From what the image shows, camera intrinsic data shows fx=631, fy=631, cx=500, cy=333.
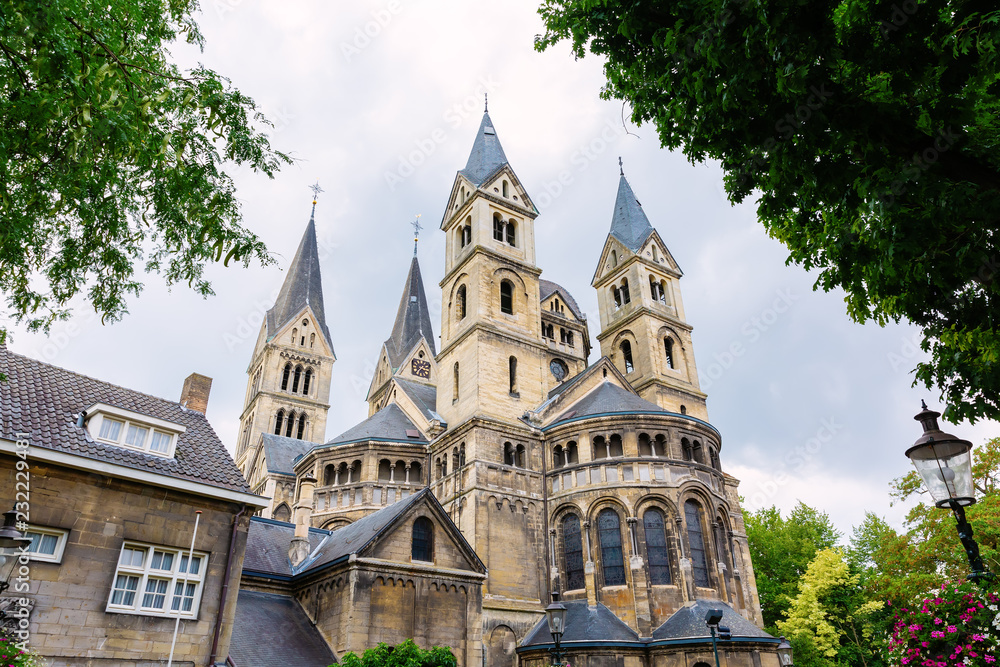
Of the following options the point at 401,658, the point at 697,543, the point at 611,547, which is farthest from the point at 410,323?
the point at 401,658

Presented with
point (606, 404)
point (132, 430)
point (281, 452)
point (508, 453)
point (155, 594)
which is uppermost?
point (281, 452)

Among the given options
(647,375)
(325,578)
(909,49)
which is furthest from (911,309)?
(647,375)

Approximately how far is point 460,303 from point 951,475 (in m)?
29.5

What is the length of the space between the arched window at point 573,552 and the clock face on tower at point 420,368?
99.4ft

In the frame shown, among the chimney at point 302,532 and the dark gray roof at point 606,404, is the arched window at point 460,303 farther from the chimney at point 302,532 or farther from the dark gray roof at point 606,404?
the chimney at point 302,532

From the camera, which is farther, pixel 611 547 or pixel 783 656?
pixel 611 547

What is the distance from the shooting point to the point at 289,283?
6384cm

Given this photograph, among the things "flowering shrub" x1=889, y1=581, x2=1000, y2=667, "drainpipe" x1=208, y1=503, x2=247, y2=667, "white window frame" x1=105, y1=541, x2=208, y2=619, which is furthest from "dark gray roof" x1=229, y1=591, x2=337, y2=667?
"flowering shrub" x1=889, y1=581, x2=1000, y2=667

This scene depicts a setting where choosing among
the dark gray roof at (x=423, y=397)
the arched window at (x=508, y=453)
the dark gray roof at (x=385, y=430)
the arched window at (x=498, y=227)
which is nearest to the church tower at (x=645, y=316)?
the arched window at (x=498, y=227)

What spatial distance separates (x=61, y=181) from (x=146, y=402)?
10324 mm

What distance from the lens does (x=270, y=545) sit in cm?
2111

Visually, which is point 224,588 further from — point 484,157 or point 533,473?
point 484,157

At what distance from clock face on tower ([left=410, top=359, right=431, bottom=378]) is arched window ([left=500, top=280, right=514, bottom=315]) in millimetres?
22446

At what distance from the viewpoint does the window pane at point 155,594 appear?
13.0m
